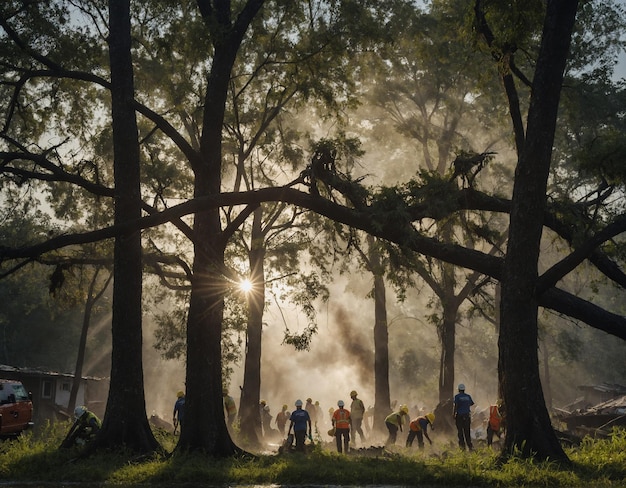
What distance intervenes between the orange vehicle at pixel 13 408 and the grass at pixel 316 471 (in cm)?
928

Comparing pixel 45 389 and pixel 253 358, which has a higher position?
pixel 253 358

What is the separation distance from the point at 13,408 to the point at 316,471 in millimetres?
14546

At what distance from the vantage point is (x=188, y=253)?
3106 cm

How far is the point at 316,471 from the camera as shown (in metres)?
11.4

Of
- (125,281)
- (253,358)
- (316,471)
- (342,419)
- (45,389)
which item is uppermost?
(125,281)

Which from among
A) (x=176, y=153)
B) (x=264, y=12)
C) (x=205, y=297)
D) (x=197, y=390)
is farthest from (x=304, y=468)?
(x=176, y=153)

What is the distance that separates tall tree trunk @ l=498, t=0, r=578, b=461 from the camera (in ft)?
40.1

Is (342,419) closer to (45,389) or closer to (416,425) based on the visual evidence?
(416,425)

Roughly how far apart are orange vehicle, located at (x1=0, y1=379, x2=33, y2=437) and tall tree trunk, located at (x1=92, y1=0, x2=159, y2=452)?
27.9 ft

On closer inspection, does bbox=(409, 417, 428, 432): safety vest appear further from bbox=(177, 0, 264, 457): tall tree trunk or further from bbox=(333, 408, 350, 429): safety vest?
bbox=(177, 0, 264, 457): tall tree trunk

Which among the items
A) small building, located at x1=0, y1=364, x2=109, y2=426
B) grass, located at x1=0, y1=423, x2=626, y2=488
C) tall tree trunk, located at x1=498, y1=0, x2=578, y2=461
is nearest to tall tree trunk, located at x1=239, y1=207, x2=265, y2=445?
small building, located at x1=0, y1=364, x2=109, y2=426

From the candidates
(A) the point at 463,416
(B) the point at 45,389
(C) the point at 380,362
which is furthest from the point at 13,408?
(C) the point at 380,362

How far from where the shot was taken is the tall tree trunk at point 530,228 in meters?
12.2

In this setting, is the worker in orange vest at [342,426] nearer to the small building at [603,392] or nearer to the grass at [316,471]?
the grass at [316,471]
